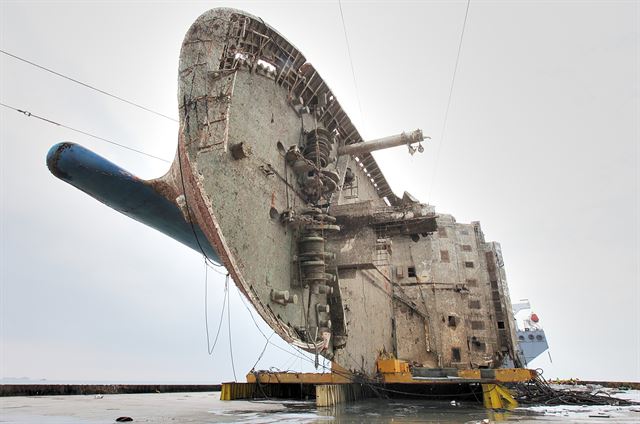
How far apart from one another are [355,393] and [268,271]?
7.71 meters

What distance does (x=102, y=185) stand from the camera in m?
9.55

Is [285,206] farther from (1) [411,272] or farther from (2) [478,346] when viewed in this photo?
(2) [478,346]

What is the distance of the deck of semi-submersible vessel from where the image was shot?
861 cm

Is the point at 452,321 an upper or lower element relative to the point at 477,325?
upper

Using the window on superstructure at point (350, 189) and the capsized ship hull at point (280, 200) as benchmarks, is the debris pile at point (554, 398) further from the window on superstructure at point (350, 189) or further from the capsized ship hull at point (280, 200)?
the window on superstructure at point (350, 189)

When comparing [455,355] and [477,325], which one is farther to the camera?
[477,325]

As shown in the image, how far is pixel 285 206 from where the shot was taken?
11.3m

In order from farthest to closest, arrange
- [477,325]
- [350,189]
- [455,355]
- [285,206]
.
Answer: [477,325], [455,355], [350,189], [285,206]

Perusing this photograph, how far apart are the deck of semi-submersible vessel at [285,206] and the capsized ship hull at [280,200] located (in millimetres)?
41

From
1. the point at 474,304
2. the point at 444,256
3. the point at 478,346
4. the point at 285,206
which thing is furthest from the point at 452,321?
the point at 285,206

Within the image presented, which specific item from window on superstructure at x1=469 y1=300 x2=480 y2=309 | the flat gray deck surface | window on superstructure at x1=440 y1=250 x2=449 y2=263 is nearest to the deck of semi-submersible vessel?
window on superstructure at x1=469 y1=300 x2=480 y2=309

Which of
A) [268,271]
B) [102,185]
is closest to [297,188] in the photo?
[268,271]

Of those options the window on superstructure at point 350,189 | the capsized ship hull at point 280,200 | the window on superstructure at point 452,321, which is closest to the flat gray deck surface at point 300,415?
the capsized ship hull at point 280,200

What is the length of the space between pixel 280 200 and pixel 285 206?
0.29 meters
